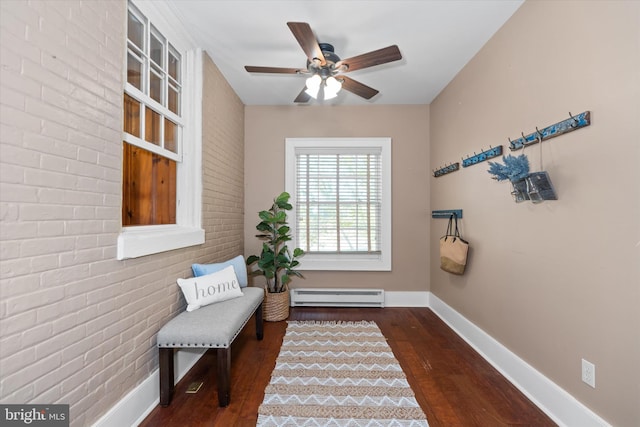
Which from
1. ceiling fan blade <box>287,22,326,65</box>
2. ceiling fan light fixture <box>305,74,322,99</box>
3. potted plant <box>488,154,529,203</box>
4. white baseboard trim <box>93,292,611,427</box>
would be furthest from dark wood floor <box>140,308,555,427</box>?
ceiling fan blade <box>287,22,326,65</box>

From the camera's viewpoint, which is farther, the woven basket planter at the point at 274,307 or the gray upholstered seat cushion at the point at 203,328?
the woven basket planter at the point at 274,307

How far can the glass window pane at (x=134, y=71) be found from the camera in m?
1.78

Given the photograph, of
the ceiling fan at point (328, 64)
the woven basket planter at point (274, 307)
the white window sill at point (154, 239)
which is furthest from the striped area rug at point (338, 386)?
the ceiling fan at point (328, 64)

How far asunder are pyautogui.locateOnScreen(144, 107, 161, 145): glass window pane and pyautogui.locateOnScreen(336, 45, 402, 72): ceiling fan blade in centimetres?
140

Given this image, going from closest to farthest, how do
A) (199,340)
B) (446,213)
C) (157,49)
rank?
(199,340), (157,49), (446,213)

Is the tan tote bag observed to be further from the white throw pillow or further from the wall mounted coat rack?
the white throw pillow

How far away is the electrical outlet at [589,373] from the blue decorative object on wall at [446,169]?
76.2 inches

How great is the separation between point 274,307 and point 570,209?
276 centimetres

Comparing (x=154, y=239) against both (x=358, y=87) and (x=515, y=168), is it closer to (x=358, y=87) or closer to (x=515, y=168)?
(x=358, y=87)

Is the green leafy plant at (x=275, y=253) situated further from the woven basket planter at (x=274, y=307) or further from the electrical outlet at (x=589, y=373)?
the electrical outlet at (x=589, y=373)

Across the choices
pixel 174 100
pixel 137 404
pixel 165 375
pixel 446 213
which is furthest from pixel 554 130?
pixel 137 404

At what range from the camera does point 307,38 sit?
71.6 inches

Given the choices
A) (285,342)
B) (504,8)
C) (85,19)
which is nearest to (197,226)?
(285,342)

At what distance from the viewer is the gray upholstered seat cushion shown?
1.73 metres
